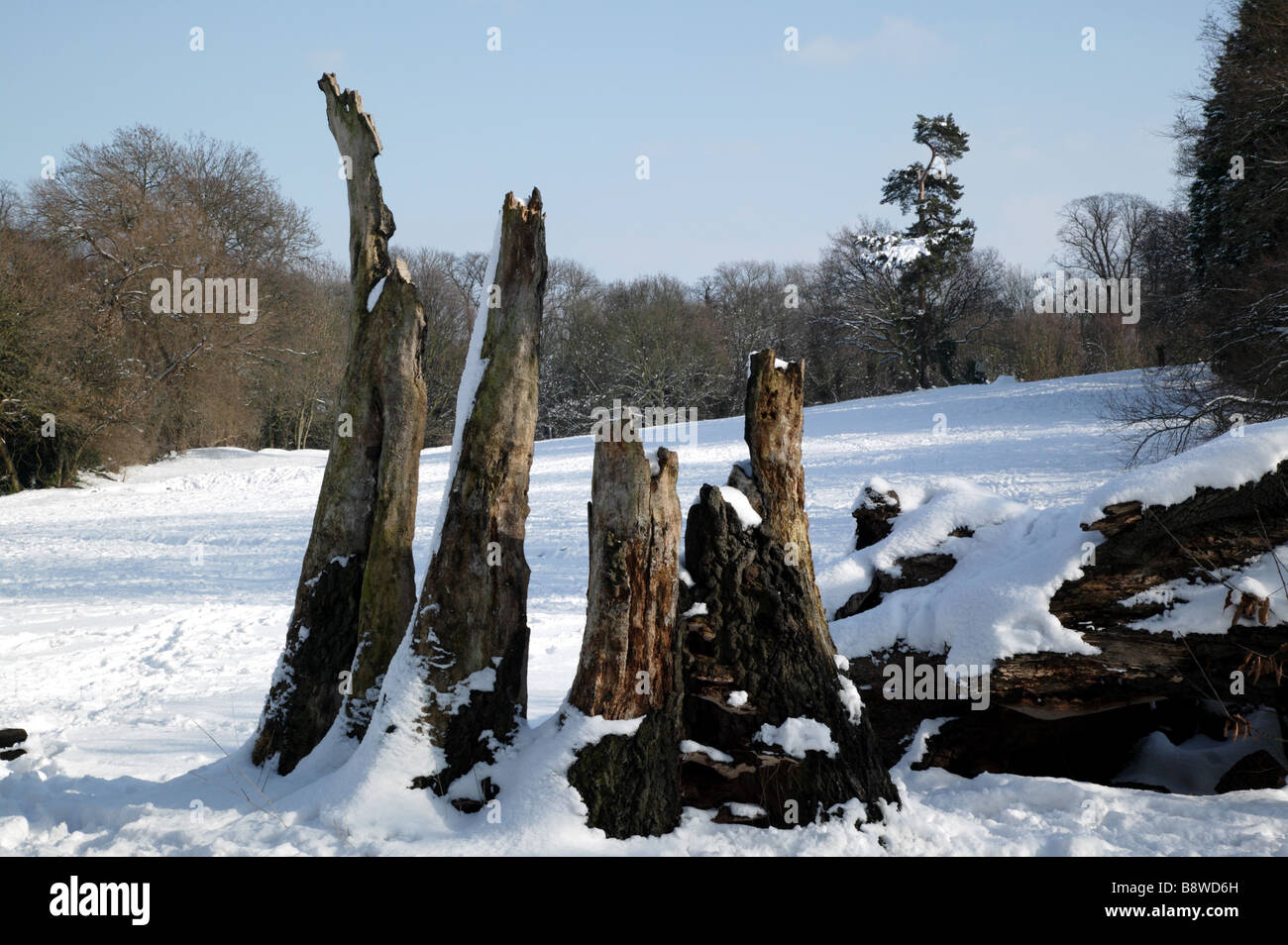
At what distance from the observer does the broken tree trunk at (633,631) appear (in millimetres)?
4262

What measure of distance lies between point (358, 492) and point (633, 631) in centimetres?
220

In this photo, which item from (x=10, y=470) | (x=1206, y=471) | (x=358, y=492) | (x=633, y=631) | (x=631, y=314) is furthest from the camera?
(x=631, y=314)

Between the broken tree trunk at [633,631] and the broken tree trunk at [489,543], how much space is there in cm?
50

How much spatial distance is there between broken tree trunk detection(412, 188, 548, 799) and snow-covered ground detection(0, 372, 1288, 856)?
0.27 metres

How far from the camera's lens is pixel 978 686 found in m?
5.29

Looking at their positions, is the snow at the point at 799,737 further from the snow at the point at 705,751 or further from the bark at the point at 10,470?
→ the bark at the point at 10,470

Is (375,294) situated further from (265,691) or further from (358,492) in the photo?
(265,691)

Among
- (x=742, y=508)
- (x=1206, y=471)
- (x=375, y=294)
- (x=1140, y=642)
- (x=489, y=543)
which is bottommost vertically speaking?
(x=1140, y=642)

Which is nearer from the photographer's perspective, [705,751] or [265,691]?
[705,751]

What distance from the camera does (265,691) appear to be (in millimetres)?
8508

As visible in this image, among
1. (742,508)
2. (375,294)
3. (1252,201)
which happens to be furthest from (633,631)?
(1252,201)

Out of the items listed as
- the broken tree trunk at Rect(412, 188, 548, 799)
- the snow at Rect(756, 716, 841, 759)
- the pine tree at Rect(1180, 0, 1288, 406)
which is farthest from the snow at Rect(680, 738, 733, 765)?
the pine tree at Rect(1180, 0, 1288, 406)

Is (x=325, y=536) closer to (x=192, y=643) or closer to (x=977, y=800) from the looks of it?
(x=977, y=800)

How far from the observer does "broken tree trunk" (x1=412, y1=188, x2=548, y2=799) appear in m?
4.57
